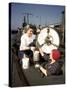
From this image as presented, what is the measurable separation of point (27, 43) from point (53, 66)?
0.26m

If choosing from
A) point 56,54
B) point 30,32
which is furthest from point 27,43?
point 56,54

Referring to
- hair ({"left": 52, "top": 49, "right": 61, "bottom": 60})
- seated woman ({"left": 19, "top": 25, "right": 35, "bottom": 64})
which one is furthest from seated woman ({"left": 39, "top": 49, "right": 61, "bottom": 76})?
seated woman ({"left": 19, "top": 25, "right": 35, "bottom": 64})

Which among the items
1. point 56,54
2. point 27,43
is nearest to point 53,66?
point 56,54

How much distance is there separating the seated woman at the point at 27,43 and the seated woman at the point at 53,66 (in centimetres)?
14

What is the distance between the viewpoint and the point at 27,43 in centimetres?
159

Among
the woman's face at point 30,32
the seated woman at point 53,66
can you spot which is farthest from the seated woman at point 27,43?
the seated woman at point 53,66

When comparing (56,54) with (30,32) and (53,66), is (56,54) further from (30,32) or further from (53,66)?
(30,32)

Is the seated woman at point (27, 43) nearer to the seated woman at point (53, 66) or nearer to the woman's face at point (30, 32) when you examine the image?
the woman's face at point (30, 32)

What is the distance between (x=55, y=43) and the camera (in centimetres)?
164

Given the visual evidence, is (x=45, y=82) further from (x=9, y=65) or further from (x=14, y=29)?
(x=14, y=29)

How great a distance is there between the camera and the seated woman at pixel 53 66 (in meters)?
1.61

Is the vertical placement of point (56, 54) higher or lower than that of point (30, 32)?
lower

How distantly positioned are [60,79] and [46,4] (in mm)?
579

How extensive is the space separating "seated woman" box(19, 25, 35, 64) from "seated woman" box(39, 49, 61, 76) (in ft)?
0.47
